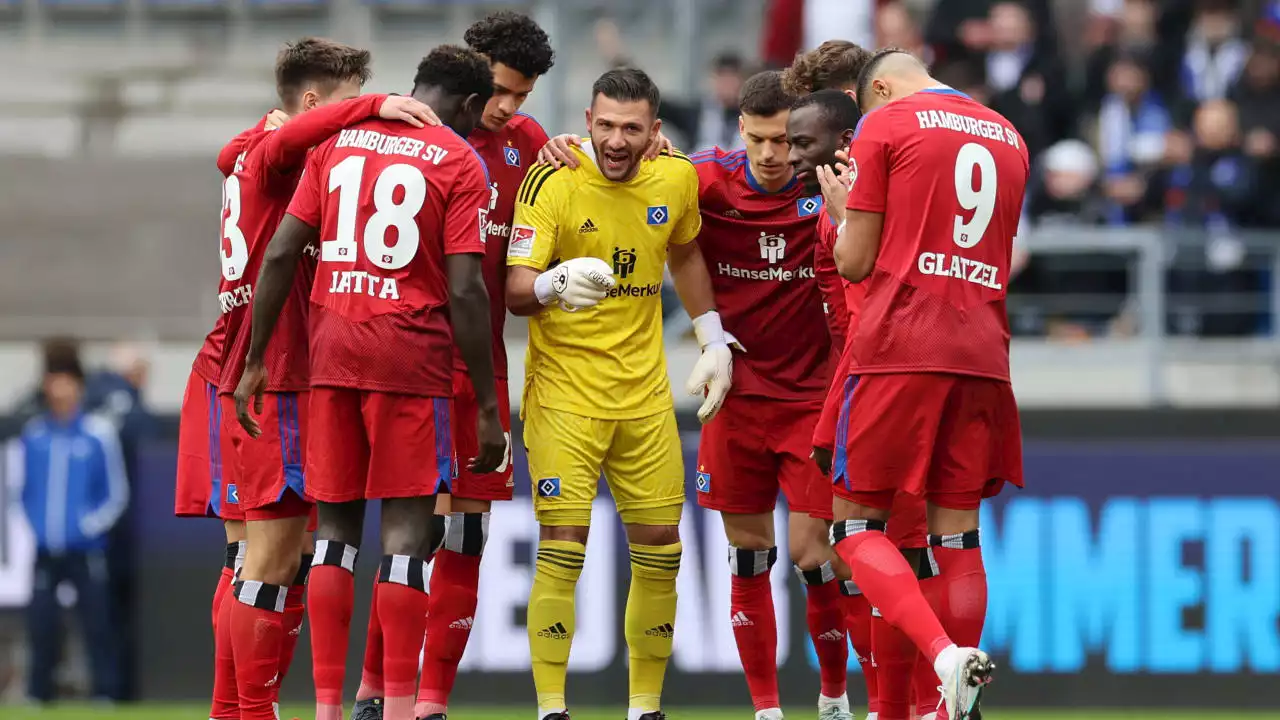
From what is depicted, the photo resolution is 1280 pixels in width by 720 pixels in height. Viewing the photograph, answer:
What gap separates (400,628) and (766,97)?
9.08ft

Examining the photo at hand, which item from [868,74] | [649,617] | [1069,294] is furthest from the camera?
[1069,294]

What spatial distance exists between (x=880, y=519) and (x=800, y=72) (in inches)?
83.3

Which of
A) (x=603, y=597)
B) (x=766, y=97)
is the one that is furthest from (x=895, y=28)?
(x=766, y=97)

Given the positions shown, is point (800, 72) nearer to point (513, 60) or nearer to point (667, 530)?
point (513, 60)

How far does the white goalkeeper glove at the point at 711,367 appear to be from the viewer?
26.9 ft

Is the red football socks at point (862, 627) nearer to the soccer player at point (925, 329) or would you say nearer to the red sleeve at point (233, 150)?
the soccer player at point (925, 329)

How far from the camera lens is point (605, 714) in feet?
39.4

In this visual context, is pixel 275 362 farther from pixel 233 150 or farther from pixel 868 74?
pixel 868 74

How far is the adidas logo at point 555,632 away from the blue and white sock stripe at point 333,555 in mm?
959

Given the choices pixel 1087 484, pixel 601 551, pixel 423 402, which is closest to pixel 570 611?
pixel 423 402

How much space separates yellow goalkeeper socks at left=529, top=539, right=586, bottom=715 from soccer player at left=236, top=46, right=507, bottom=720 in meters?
0.72

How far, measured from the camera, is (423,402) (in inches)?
283

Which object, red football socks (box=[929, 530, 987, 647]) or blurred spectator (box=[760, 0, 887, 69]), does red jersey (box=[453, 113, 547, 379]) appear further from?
blurred spectator (box=[760, 0, 887, 69])

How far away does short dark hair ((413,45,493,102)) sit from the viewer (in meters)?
7.51
